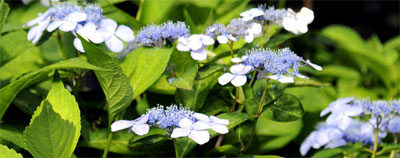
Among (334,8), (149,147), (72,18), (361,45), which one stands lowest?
(334,8)

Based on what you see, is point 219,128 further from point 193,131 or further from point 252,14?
point 252,14

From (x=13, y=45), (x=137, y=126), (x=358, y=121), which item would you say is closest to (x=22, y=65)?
(x=13, y=45)

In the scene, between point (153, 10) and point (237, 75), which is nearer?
point (237, 75)

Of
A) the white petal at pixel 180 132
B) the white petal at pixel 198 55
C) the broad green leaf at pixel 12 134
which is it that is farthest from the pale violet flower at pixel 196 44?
the broad green leaf at pixel 12 134

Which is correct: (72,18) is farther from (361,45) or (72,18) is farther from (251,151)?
(361,45)

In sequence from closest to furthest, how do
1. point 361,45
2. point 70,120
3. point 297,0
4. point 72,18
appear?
1. point 70,120
2. point 72,18
3. point 361,45
4. point 297,0

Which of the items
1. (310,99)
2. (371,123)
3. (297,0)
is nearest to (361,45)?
(297,0)

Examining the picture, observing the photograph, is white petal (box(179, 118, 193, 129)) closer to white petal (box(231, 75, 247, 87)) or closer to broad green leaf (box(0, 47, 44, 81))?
white petal (box(231, 75, 247, 87))
